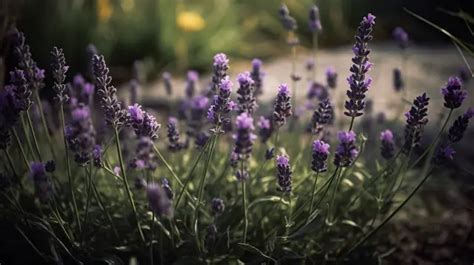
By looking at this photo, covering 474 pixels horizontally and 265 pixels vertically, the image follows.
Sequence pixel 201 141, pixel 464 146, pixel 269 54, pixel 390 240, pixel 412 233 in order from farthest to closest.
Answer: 1. pixel 269 54
2. pixel 464 146
3. pixel 412 233
4. pixel 390 240
5. pixel 201 141

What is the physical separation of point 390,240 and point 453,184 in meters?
0.84

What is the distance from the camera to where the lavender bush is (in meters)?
1.92

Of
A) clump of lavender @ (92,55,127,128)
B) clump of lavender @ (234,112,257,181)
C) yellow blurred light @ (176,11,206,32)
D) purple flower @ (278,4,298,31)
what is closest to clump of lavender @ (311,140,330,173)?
clump of lavender @ (234,112,257,181)

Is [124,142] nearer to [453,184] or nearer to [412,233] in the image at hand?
[412,233]

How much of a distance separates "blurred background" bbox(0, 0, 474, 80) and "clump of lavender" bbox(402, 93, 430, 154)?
3.10 meters

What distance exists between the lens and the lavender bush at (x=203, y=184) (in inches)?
75.4

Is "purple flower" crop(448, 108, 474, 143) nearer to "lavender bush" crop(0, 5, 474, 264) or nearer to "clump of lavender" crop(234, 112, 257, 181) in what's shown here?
"lavender bush" crop(0, 5, 474, 264)

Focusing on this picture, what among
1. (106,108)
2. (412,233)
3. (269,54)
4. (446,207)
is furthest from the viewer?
(269,54)

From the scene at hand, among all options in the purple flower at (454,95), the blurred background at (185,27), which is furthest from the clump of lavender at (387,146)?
the blurred background at (185,27)

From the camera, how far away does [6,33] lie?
278 cm

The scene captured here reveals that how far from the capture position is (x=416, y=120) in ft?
6.92

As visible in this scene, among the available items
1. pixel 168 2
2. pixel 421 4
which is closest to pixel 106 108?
pixel 168 2

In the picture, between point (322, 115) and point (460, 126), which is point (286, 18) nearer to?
point (322, 115)

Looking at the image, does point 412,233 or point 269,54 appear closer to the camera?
point 412,233
